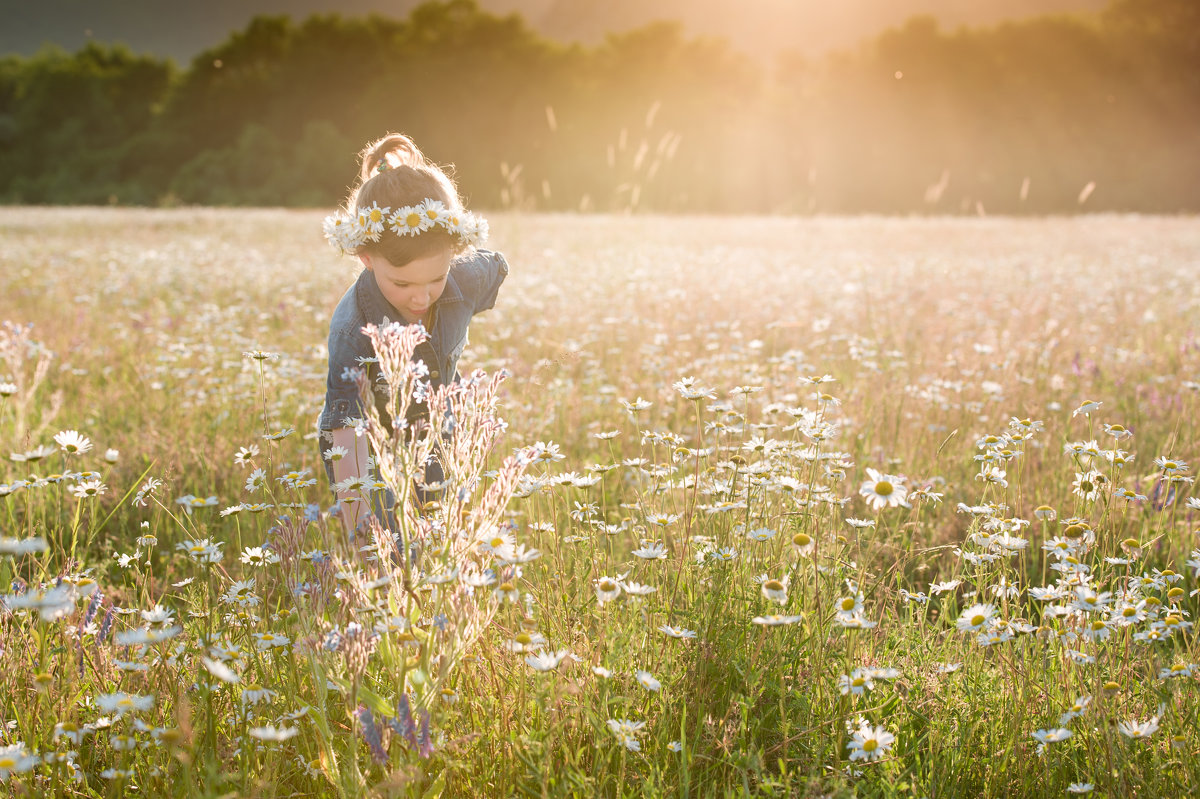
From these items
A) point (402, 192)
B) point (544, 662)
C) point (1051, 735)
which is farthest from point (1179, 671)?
point (402, 192)

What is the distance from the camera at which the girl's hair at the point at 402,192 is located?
3061mm

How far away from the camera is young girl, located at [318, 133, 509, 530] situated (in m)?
2.98

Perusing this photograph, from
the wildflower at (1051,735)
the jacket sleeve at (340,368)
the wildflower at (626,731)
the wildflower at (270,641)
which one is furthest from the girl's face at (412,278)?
the wildflower at (1051,735)

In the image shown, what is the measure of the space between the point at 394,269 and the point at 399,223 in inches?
8.0

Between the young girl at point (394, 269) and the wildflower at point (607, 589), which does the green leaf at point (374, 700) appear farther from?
the young girl at point (394, 269)

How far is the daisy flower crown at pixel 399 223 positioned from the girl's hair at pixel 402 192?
4 cm

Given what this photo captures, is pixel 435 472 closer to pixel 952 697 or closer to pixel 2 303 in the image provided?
pixel 952 697

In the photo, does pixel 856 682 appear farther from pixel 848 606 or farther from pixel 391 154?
pixel 391 154

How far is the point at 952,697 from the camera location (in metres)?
2.22

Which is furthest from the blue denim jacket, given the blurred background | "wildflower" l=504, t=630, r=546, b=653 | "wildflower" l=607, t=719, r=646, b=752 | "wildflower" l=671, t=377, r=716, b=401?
the blurred background

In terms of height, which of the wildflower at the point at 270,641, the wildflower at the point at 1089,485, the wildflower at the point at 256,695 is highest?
the wildflower at the point at 1089,485

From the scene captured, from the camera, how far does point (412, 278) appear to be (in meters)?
3.12

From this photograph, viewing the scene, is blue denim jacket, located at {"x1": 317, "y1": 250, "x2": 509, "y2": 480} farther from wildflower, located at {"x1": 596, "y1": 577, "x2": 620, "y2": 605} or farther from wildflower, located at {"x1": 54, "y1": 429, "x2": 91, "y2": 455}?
wildflower, located at {"x1": 596, "y1": 577, "x2": 620, "y2": 605}

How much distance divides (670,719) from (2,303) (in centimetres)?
833
